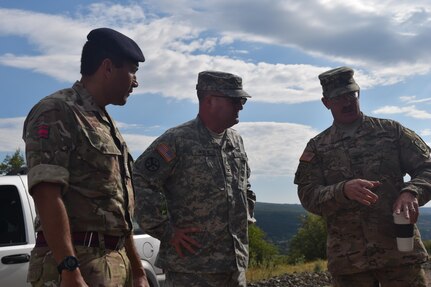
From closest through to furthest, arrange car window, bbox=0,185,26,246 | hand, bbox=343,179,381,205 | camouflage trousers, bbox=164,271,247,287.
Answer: hand, bbox=343,179,381,205, camouflage trousers, bbox=164,271,247,287, car window, bbox=0,185,26,246

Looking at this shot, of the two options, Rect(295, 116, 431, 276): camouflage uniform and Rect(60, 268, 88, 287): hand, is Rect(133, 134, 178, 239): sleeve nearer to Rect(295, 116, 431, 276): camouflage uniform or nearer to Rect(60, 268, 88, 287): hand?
Rect(295, 116, 431, 276): camouflage uniform

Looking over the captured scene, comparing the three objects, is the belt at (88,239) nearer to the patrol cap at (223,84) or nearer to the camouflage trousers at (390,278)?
the patrol cap at (223,84)

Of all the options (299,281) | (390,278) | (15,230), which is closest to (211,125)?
(390,278)

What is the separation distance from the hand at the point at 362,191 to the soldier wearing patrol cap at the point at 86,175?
4.91 ft

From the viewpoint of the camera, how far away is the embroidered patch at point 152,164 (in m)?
3.87

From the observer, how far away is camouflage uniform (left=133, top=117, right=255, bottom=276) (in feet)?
12.4

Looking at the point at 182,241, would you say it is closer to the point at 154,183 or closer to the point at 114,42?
the point at 154,183

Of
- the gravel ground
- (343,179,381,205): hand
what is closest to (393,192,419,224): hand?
(343,179,381,205): hand

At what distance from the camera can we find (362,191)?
3607mm

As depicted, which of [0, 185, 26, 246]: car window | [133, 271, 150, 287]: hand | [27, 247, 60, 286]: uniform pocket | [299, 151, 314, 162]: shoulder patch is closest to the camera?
[27, 247, 60, 286]: uniform pocket

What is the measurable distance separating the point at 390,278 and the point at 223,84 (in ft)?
5.68

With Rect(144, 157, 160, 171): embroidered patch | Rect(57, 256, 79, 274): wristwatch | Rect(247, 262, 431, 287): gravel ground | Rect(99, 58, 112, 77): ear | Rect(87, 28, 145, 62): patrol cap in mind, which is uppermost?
Rect(87, 28, 145, 62): patrol cap

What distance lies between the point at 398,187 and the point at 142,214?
68.9 inches

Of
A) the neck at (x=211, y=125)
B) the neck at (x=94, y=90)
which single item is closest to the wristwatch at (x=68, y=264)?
the neck at (x=94, y=90)
